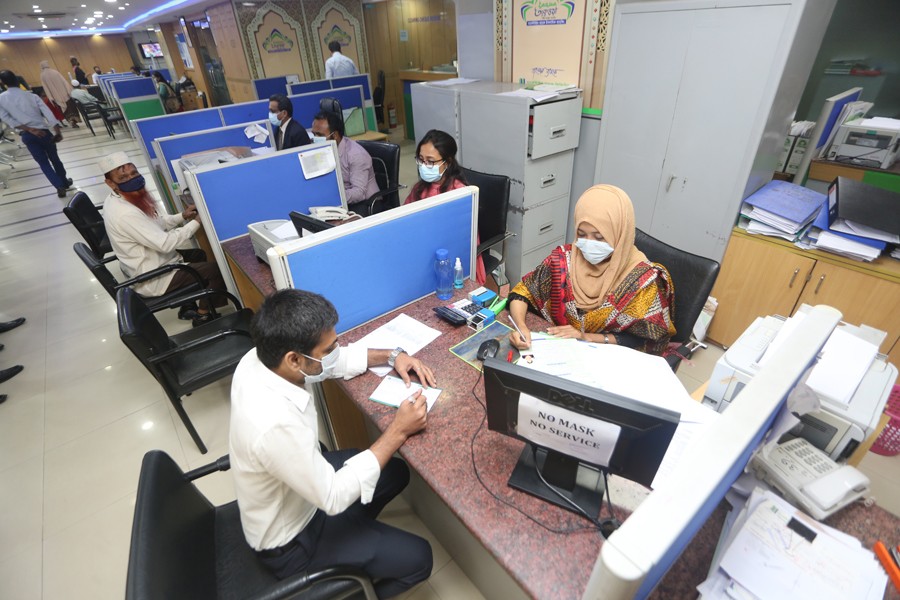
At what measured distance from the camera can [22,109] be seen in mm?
5355

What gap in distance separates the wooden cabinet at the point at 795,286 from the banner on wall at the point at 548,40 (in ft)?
5.52

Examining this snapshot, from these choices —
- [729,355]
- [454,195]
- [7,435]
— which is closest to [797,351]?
[729,355]

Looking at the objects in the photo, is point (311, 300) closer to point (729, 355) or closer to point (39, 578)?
point (729, 355)

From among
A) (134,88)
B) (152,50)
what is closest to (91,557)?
(134,88)

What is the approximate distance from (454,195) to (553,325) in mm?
690

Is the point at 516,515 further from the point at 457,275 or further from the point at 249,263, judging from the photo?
the point at 249,263

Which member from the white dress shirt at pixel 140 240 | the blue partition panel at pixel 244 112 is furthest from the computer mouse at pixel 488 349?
the blue partition panel at pixel 244 112

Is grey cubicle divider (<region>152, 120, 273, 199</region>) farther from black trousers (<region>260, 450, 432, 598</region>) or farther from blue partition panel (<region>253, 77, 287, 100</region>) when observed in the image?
black trousers (<region>260, 450, 432, 598</region>)

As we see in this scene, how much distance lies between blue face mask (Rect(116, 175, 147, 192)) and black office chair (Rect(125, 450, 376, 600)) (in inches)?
81.2

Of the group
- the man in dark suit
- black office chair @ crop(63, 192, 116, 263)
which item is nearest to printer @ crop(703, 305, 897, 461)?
black office chair @ crop(63, 192, 116, 263)

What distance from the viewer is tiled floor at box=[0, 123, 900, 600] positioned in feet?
5.48

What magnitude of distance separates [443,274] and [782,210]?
1862mm

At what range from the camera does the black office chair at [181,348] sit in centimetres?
168

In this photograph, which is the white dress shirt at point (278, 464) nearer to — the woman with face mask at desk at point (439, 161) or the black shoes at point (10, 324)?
the woman with face mask at desk at point (439, 161)
